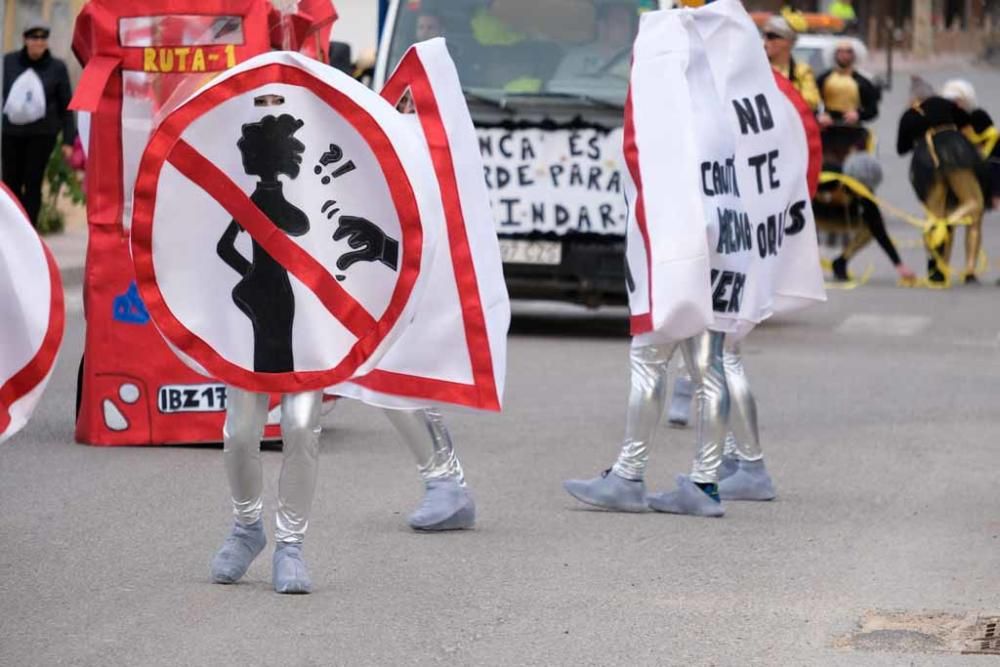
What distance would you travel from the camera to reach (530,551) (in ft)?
24.5

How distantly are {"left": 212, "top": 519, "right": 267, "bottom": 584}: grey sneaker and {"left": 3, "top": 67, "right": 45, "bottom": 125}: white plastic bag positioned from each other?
10296 mm

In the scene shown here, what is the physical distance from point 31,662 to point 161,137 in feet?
5.26

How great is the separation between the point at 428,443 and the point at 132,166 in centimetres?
226

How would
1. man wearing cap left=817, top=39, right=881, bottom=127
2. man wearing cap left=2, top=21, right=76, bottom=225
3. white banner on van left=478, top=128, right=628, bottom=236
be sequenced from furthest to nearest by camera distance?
man wearing cap left=817, top=39, right=881, bottom=127 < man wearing cap left=2, top=21, right=76, bottom=225 < white banner on van left=478, top=128, right=628, bottom=236

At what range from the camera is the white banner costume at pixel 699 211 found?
7836mm

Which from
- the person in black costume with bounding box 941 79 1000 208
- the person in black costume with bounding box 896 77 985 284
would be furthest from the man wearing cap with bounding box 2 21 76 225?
the person in black costume with bounding box 941 79 1000 208

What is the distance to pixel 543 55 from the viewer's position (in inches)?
571

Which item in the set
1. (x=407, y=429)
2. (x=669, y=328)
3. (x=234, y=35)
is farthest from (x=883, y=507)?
(x=234, y=35)

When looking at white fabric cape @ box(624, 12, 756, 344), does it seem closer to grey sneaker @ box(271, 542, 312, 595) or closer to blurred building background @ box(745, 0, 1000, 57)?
grey sneaker @ box(271, 542, 312, 595)

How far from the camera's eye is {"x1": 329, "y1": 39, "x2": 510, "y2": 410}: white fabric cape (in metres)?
7.45

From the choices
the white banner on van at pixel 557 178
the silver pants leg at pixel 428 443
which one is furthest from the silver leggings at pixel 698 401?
the white banner on van at pixel 557 178

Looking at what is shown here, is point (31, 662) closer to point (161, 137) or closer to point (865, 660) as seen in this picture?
point (161, 137)


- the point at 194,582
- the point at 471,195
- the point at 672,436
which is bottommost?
the point at 672,436

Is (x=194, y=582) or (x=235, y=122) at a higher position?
(x=235, y=122)
